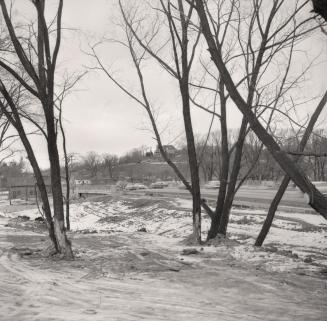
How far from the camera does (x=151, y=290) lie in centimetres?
714

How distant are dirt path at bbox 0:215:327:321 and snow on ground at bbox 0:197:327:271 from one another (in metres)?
1.09

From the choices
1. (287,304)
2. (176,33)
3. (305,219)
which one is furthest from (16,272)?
(305,219)

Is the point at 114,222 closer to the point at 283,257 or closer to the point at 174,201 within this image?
the point at 174,201

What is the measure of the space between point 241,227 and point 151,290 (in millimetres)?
15521

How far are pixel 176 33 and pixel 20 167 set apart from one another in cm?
13011

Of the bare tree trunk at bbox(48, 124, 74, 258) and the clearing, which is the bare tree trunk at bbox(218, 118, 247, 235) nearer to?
the clearing

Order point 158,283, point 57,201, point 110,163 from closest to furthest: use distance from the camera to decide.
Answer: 1. point 158,283
2. point 57,201
3. point 110,163

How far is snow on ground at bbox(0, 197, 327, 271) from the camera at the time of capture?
420 inches

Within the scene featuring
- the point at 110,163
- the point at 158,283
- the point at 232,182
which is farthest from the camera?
the point at 110,163

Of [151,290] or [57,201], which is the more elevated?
[57,201]

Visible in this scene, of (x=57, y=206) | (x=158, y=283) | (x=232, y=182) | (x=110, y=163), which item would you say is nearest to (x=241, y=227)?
(x=232, y=182)

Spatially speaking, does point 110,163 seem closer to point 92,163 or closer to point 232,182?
point 92,163

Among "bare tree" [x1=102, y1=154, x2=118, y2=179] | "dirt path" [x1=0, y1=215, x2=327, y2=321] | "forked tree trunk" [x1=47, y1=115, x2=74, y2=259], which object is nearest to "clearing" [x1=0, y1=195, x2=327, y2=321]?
"dirt path" [x1=0, y1=215, x2=327, y2=321]

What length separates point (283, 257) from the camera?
1038 cm
